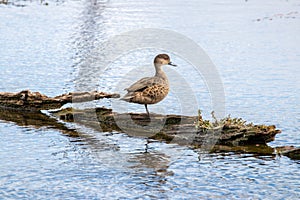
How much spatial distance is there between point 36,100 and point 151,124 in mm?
3063

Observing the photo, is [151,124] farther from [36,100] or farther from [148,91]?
[36,100]

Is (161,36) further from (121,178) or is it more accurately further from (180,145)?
(121,178)

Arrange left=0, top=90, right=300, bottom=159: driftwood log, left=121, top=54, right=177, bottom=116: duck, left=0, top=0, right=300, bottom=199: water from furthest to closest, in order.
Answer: left=121, top=54, right=177, bottom=116: duck → left=0, top=90, right=300, bottom=159: driftwood log → left=0, top=0, right=300, bottom=199: water

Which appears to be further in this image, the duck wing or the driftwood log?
the duck wing

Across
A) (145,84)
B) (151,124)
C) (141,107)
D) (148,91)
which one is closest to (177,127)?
(151,124)

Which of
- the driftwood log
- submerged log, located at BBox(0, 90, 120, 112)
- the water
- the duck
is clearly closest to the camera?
the water

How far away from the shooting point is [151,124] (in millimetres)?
13492

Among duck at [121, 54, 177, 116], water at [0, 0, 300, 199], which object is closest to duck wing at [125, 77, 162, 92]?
duck at [121, 54, 177, 116]

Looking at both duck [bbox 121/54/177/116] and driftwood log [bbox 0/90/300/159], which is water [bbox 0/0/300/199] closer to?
driftwood log [bbox 0/90/300/159]

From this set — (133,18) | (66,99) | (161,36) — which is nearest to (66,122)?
(66,99)

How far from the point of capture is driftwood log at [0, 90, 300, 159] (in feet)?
40.6

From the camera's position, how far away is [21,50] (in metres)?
24.2

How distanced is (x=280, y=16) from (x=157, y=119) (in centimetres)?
2313

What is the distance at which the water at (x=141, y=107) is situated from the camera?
33.1 ft
